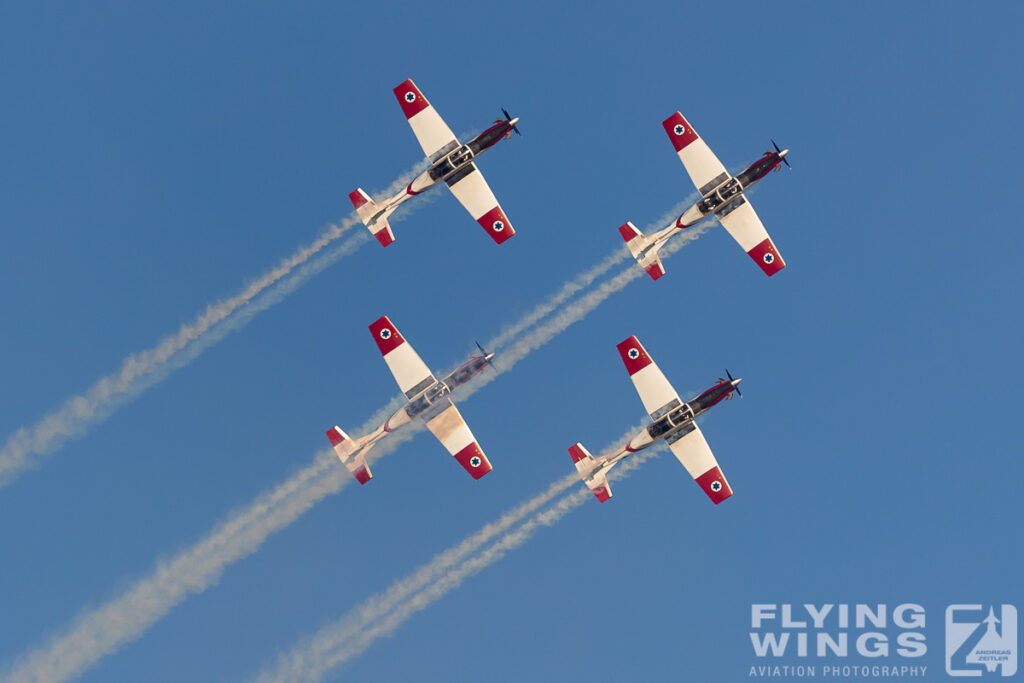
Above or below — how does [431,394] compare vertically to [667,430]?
above

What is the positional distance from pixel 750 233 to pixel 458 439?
22848mm

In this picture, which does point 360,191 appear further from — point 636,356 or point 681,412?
point 681,412

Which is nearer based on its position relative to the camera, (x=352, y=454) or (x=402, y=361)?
(x=402, y=361)

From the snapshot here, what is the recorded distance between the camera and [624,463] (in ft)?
205

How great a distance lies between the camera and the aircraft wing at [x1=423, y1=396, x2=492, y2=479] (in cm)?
6012

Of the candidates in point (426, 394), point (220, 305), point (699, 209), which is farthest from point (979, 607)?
point (220, 305)

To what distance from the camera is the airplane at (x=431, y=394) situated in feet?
195

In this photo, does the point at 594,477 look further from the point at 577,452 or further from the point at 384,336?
the point at 384,336

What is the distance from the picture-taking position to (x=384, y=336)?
5969 cm

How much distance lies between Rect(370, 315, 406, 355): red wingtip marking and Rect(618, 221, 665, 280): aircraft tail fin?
15995 millimetres

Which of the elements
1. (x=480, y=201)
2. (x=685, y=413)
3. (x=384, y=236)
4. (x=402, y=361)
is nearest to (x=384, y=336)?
(x=402, y=361)

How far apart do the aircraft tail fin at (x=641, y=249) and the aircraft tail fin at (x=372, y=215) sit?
15105 millimetres

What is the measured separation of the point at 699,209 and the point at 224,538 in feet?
122

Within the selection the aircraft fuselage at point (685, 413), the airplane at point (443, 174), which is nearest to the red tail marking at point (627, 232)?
the airplane at point (443, 174)
